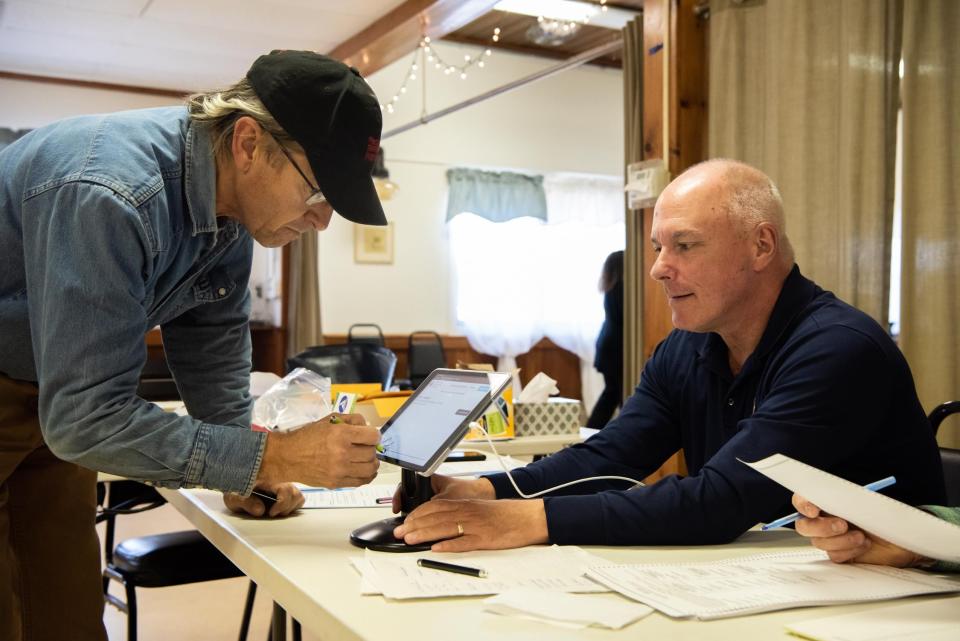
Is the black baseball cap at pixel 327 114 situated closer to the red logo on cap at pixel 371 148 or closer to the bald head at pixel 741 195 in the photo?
the red logo on cap at pixel 371 148

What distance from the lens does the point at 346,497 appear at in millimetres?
1801

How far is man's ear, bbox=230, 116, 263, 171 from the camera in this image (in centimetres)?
142

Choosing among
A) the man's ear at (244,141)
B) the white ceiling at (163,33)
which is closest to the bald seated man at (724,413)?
the man's ear at (244,141)

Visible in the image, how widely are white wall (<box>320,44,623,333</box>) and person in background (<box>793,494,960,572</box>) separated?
23.4 feet

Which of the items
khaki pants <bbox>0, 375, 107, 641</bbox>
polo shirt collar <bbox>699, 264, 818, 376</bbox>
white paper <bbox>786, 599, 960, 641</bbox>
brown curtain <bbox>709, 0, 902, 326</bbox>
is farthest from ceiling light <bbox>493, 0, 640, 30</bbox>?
white paper <bbox>786, 599, 960, 641</bbox>

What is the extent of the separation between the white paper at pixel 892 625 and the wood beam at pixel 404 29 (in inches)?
184

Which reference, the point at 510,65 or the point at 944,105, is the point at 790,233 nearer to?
the point at 944,105

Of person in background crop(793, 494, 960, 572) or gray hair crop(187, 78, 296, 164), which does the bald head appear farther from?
gray hair crop(187, 78, 296, 164)

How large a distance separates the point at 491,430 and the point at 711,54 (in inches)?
71.5

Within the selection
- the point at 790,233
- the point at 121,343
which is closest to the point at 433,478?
the point at 121,343

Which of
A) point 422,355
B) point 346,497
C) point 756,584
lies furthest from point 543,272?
point 756,584

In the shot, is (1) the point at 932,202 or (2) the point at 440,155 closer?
(1) the point at 932,202

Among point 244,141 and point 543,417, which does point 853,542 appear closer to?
point 244,141

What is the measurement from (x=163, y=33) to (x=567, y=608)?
6164 millimetres
